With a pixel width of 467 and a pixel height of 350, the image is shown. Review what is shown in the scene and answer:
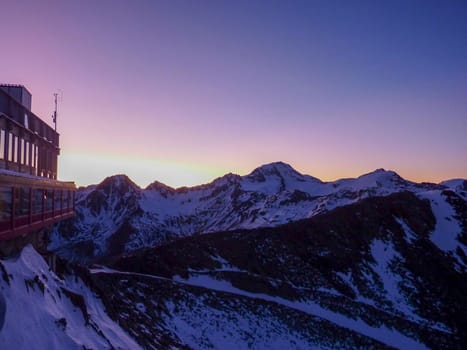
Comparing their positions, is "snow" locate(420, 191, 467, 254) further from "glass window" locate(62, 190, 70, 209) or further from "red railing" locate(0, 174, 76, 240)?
"red railing" locate(0, 174, 76, 240)

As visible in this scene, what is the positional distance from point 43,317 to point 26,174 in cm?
685

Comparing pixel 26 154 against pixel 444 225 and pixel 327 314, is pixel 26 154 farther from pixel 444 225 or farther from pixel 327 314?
pixel 444 225

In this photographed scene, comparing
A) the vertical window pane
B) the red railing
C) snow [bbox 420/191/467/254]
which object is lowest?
snow [bbox 420/191/467/254]

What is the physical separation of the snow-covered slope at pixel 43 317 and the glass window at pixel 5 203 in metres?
1.58

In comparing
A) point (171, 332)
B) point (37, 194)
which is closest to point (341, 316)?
point (171, 332)

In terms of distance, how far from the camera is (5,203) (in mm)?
15141

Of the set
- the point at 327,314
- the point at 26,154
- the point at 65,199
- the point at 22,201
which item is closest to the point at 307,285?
the point at 327,314

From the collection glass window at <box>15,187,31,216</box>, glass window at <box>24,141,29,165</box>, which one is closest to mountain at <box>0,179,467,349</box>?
glass window at <box>15,187,31,216</box>

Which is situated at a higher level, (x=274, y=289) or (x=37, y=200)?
(x=37, y=200)

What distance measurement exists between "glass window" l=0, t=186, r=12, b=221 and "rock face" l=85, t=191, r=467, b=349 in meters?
9.78

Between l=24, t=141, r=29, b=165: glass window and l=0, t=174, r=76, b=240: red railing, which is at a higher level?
l=24, t=141, r=29, b=165: glass window

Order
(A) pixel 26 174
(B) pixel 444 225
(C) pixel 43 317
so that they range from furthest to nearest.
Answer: (B) pixel 444 225, (A) pixel 26 174, (C) pixel 43 317

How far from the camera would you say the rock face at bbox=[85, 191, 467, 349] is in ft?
112

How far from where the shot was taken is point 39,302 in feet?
48.3
